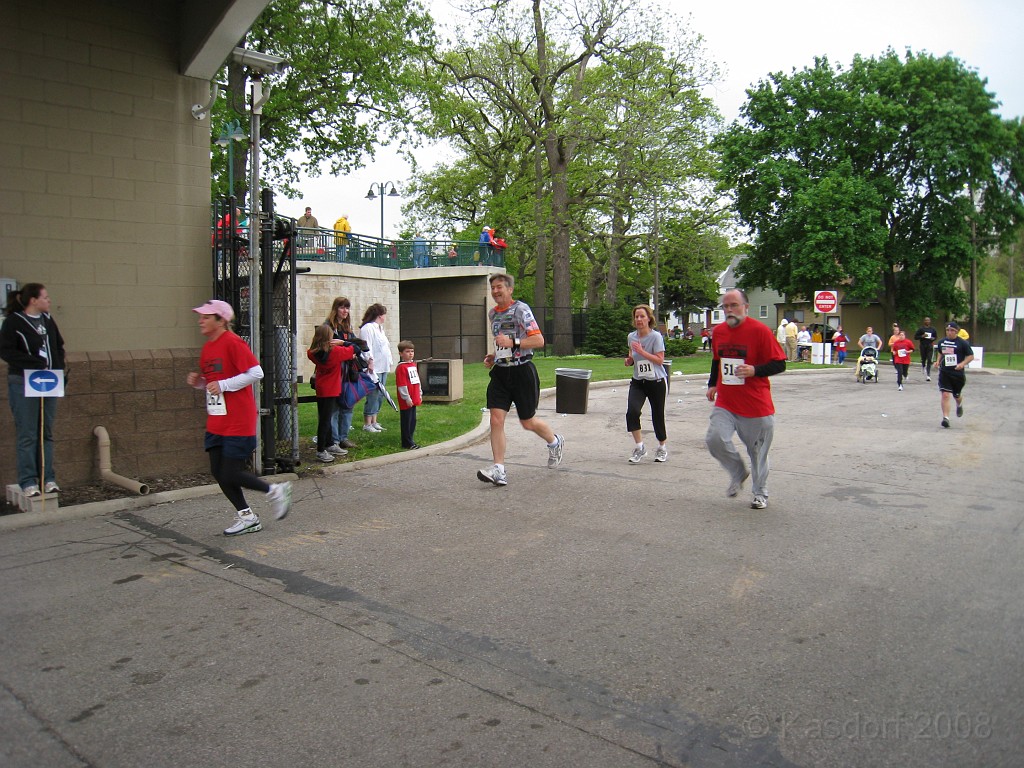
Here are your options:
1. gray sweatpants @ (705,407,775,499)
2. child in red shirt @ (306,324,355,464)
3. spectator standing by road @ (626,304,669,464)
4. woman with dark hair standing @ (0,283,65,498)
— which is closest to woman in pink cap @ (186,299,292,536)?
woman with dark hair standing @ (0,283,65,498)

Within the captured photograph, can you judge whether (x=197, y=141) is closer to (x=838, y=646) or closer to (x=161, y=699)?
(x=161, y=699)

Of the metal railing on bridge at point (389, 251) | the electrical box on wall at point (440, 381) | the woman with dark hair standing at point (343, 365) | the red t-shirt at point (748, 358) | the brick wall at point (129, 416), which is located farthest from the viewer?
the metal railing on bridge at point (389, 251)

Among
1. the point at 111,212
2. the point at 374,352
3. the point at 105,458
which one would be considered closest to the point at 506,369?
the point at 105,458

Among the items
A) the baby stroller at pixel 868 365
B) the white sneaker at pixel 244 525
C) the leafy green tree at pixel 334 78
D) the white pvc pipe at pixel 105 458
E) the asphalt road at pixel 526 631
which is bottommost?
the asphalt road at pixel 526 631

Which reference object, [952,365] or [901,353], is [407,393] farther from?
[901,353]

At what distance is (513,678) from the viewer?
3.70 meters

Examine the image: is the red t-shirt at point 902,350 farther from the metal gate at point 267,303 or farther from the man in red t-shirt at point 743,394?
the metal gate at point 267,303

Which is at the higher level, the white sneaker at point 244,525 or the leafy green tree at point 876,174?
the leafy green tree at point 876,174

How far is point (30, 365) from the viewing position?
6762mm

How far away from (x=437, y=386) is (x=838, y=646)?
→ 11.6 m

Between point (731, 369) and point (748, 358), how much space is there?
0.18m

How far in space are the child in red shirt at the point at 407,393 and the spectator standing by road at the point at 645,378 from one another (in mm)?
2605

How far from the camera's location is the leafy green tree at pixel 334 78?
907 inches

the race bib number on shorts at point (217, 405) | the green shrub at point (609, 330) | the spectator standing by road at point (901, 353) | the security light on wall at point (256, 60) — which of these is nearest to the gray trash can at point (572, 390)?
the security light on wall at point (256, 60)
